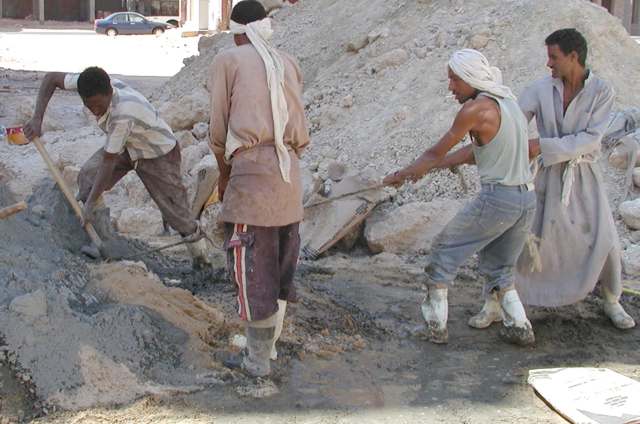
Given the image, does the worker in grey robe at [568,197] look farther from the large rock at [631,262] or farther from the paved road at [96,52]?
the paved road at [96,52]

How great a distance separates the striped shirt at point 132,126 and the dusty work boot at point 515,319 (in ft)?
7.41

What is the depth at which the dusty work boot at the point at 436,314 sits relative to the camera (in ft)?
15.2

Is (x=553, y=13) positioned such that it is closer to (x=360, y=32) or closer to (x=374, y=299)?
(x=360, y=32)

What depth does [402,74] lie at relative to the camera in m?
8.58

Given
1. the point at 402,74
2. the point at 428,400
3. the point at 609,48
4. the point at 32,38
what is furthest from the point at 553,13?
the point at 32,38

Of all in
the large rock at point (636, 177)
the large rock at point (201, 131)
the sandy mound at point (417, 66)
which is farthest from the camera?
the large rock at point (201, 131)

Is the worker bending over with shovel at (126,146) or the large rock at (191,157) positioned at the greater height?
the worker bending over with shovel at (126,146)

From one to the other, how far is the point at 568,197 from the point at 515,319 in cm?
76

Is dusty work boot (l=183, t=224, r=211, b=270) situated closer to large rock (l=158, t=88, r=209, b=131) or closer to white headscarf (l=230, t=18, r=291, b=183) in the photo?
white headscarf (l=230, t=18, r=291, b=183)

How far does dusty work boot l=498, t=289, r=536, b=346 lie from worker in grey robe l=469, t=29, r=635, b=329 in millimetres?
305

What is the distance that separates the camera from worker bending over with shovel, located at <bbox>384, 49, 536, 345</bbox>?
4312 mm

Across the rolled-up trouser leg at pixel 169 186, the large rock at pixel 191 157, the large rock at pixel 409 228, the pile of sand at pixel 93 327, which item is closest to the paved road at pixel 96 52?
the large rock at pixel 191 157

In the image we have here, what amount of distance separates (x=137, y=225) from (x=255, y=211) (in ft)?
13.3

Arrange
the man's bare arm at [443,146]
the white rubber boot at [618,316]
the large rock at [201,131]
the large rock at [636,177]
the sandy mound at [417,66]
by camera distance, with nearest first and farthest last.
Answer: the man's bare arm at [443,146] < the white rubber boot at [618,316] < the large rock at [636,177] < the sandy mound at [417,66] < the large rock at [201,131]
